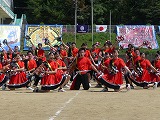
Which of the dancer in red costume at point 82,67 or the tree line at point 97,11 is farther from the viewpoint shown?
the tree line at point 97,11

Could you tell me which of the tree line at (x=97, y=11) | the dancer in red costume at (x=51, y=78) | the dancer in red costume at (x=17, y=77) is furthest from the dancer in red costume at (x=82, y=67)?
the tree line at (x=97, y=11)

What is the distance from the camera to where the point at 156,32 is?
4638cm

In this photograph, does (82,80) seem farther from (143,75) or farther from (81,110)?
(81,110)

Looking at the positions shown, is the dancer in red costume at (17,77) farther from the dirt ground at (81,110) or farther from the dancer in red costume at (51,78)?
the dirt ground at (81,110)

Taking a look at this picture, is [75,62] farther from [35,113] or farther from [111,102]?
[35,113]

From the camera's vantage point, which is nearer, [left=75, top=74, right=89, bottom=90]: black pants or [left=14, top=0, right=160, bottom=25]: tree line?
[left=75, top=74, right=89, bottom=90]: black pants

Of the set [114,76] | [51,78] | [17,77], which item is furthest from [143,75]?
[17,77]

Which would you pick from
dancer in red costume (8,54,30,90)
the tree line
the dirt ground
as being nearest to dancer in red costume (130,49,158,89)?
dancer in red costume (8,54,30,90)

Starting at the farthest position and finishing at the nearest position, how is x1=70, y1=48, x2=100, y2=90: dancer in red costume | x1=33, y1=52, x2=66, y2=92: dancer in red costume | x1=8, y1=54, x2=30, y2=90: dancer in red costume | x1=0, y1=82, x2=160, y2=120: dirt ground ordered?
1. x1=8, y1=54, x2=30, y2=90: dancer in red costume
2. x1=70, y1=48, x2=100, y2=90: dancer in red costume
3. x1=33, y1=52, x2=66, y2=92: dancer in red costume
4. x1=0, y1=82, x2=160, y2=120: dirt ground

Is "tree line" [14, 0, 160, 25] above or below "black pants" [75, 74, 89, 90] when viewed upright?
above

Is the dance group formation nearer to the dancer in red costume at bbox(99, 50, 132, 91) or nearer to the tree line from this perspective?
the dancer in red costume at bbox(99, 50, 132, 91)

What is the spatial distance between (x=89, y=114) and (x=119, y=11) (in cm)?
6345

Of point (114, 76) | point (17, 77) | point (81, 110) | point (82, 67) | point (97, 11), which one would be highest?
point (97, 11)

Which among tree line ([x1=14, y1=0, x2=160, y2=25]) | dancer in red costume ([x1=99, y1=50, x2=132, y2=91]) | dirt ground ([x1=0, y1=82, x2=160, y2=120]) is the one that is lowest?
dirt ground ([x1=0, y1=82, x2=160, y2=120])
